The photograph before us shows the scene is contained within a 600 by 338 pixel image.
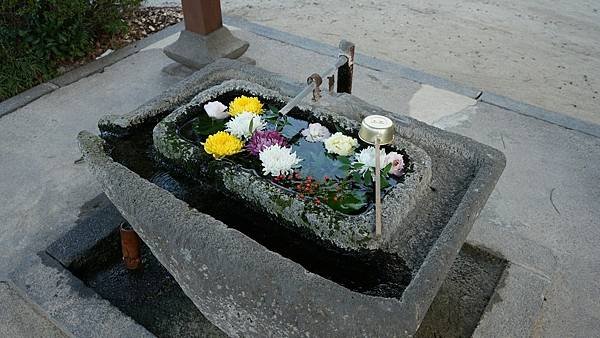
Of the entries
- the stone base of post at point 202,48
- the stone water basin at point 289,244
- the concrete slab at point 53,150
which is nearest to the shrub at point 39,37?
the concrete slab at point 53,150

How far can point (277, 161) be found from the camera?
1.74 m

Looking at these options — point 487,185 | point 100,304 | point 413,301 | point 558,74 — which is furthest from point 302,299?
point 558,74

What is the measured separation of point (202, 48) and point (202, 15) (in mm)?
255

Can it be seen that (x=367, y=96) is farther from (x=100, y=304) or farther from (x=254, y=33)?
(x=100, y=304)

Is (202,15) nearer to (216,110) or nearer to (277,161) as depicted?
(216,110)

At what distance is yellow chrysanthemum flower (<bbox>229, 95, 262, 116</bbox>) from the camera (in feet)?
6.64

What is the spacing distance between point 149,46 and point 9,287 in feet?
9.02

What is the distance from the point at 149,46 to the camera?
4430mm

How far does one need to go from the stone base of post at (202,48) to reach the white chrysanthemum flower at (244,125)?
6.97ft


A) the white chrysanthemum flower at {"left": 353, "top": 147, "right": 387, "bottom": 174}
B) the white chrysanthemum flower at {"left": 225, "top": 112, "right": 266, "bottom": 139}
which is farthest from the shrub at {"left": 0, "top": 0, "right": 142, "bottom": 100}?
the white chrysanthemum flower at {"left": 353, "top": 147, "right": 387, "bottom": 174}

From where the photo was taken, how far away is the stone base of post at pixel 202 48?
3.96 meters

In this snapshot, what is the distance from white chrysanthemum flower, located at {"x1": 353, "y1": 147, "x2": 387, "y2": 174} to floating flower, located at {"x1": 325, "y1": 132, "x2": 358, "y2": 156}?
0.05 meters

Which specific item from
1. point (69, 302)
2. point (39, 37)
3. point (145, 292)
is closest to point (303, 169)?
point (145, 292)

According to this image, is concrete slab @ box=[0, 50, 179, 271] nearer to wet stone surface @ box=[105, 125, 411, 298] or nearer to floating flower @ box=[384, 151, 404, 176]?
wet stone surface @ box=[105, 125, 411, 298]
